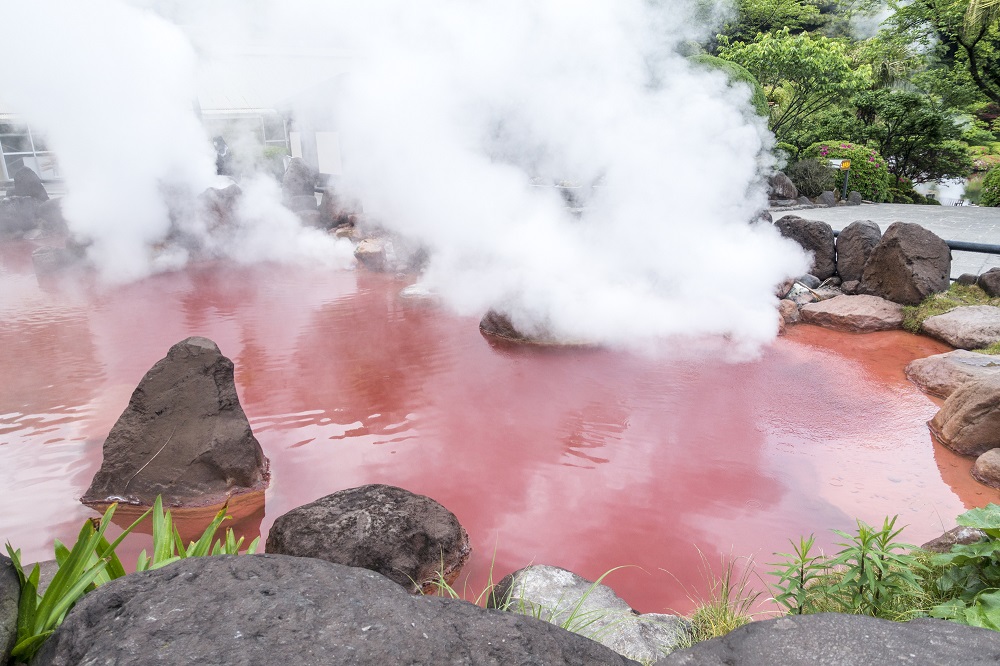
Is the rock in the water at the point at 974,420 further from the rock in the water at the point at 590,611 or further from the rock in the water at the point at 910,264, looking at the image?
the rock in the water at the point at 910,264

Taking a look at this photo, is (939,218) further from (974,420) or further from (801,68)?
(974,420)

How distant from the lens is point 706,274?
716 centimetres

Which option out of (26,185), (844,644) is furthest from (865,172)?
(26,185)

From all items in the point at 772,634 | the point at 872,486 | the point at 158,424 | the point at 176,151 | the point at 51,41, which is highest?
the point at 51,41

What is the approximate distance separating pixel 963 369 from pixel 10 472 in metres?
7.06

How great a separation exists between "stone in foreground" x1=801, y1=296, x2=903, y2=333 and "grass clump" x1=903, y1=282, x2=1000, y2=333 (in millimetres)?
113

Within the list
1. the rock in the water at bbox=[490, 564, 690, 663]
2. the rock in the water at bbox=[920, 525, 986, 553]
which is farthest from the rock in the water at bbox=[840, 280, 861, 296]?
the rock in the water at bbox=[490, 564, 690, 663]

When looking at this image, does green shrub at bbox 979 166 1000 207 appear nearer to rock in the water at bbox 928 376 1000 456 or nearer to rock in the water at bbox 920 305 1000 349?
rock in the water at bbox 920 305 1000 349

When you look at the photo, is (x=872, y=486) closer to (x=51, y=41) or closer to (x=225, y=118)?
(x=51, y=41)

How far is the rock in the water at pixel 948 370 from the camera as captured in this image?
17.9 feet

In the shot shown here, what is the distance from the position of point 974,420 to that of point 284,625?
15.9 ft

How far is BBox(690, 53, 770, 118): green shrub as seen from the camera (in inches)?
536

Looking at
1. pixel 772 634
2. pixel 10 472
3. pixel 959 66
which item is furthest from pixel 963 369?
pixel 959 66

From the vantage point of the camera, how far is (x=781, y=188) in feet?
49.9
